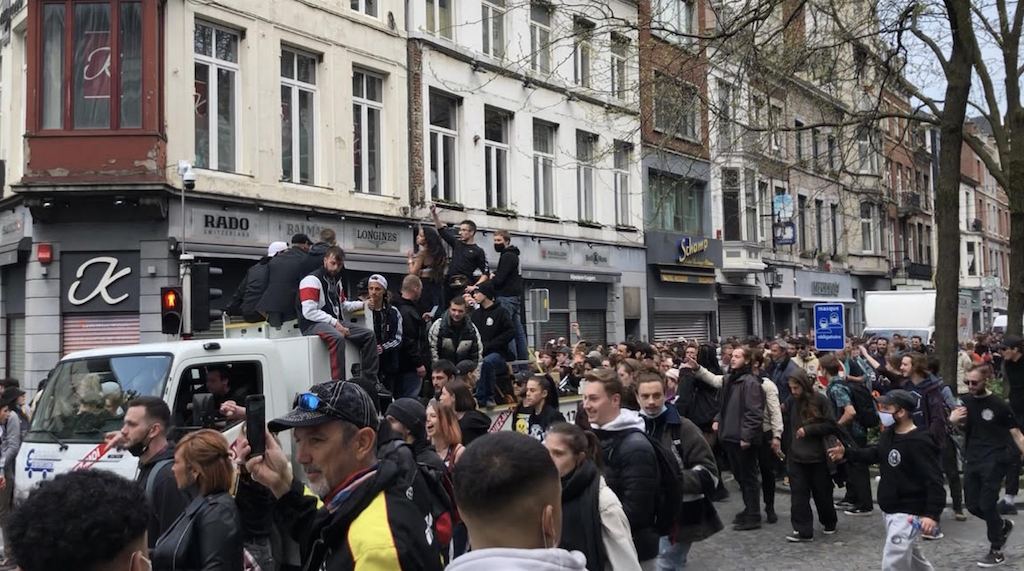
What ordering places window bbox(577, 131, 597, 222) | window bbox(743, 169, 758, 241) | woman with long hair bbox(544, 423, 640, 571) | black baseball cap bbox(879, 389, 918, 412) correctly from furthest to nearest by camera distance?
window bbox(743, 169, 758, 241) → window bbox(577, 131, 597, 222) → black baseball cap bbox(879, 389, 918, 412) → woman with long hair bbox(544, 423, 640, 571)

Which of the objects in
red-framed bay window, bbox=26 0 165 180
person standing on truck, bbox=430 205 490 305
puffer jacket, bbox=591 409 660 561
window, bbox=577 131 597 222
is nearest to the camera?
puffer jacket, bbox=591 409 660 561

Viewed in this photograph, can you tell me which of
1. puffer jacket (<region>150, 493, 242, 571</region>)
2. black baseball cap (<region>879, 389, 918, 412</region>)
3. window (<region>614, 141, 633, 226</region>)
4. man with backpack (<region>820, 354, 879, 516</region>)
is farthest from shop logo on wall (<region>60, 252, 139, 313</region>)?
window (<region>614, 141, 633, 226</region>)

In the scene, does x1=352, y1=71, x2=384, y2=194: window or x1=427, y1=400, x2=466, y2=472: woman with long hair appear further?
x1=352, y1=71, x2=384, y2=194: window

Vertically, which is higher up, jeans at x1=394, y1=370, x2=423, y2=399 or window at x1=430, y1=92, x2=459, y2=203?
window at x1=430, y1=92, x2=459, y2=203

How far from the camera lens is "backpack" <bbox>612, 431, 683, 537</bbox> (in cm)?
580

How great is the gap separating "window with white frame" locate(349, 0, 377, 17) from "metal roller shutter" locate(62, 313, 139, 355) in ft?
27.5

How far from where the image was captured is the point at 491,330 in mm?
11445

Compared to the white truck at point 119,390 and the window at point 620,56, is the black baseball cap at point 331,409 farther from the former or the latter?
the window at point 620,56

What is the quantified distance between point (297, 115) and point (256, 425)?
17.8 meters

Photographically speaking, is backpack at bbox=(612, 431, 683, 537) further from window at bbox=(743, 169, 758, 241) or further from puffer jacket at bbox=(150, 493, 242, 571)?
window at bbox=(743, 169, 758, 241)

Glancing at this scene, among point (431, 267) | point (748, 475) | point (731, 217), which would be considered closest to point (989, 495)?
point (748, 475)

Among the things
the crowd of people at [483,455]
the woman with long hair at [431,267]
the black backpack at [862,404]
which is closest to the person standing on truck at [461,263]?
the crowd of people at [483,455]

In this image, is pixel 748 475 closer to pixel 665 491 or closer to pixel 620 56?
pixel 620 56

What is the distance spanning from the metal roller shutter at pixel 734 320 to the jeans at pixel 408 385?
26.7 metres
